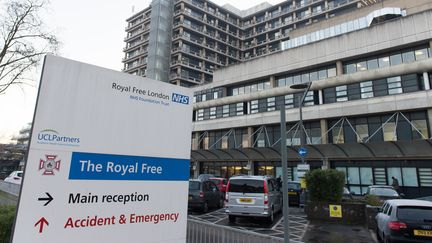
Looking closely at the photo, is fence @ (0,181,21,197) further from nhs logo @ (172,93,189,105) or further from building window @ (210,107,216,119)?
building window @ (210,107,216,119)

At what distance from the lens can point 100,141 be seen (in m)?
3.14

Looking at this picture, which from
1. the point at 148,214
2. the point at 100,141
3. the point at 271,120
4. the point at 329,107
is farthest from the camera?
the point at 271,120

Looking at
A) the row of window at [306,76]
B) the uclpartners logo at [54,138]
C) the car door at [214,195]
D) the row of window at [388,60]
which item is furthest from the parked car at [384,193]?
the row of window at [306,76]

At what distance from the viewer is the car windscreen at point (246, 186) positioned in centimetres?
1240

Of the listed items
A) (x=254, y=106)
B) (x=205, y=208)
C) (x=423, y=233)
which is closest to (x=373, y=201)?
(x=423, y=233)

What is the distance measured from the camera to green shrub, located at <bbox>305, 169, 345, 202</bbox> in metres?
14.1

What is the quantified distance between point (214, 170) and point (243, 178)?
27.7m

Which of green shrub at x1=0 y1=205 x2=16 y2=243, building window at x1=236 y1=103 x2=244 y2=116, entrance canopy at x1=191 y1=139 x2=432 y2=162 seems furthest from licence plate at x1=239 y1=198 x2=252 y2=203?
building window at x1=236 y1=103 x2=244 y2=116

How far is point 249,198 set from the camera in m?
12.3

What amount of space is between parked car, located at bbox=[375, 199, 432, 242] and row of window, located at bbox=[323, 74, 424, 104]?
21.9m

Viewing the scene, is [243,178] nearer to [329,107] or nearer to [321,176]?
[321,176]

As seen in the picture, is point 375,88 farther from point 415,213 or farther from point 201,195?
point 415,213

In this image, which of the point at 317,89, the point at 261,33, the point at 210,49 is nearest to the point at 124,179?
the point at 317,89

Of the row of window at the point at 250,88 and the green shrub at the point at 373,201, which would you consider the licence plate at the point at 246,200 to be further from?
the row of window at the point at 250,88
